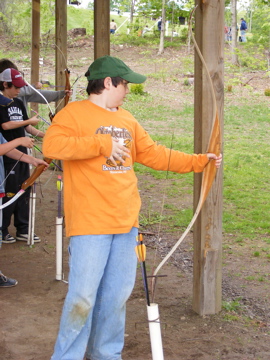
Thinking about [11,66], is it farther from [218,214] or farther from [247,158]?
[247,158]

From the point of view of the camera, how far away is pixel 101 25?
5105 mm

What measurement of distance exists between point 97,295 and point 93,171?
2.01ft

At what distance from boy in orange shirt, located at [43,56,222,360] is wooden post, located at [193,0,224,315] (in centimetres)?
95

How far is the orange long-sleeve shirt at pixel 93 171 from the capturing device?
2.51m

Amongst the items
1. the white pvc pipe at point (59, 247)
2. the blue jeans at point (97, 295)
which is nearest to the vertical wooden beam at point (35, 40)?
the white pvc pipe at point (59, 247)

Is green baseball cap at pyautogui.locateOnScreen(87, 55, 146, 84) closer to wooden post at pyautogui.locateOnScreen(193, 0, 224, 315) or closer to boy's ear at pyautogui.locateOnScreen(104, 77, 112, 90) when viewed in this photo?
boy's ear at pyautogui.locateOnScreen(104, 77, 112, 90)

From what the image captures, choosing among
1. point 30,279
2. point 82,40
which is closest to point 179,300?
point 30,279

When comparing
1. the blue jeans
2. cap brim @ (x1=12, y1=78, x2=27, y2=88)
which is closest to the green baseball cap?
the blue jeans

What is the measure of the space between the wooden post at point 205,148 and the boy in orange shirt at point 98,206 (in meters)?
0.95

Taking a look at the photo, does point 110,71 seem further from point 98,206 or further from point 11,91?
point 11,91

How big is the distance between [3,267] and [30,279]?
16.2 inches

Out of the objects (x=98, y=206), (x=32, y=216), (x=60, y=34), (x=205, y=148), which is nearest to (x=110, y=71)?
(x=98, y=206)

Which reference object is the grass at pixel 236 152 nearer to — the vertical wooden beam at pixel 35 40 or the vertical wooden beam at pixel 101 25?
the vertical wooden beam at pixel 101 25

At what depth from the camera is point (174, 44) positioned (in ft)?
76.7
